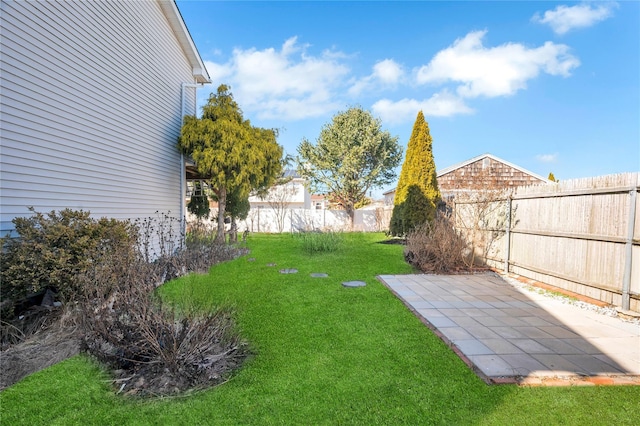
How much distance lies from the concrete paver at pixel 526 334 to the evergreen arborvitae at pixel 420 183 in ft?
18.1

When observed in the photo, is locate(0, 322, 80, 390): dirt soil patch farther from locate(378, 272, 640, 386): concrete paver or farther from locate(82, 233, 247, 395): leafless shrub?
locate(378, 272, 640, 386): concrete paver

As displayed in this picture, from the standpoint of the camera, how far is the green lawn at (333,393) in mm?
2012

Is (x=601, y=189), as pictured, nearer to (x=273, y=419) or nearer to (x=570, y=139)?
(x=273, y=419)

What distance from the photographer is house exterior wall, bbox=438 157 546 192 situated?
1545cm

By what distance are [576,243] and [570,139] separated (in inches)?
287

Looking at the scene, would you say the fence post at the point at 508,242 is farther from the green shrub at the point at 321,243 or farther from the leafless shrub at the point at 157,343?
the leafless shrub at the point at 157,343

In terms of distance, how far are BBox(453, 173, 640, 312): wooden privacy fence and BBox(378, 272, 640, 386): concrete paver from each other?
560 millimetres

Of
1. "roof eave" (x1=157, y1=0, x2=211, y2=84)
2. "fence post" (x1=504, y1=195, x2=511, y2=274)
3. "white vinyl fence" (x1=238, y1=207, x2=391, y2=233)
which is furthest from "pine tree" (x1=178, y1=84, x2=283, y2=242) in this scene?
"white vinyl fence" (x1=238, y1=207, x2=391, y2=233)

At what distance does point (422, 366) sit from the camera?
8.75 ft

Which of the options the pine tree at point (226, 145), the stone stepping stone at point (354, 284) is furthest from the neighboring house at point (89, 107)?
the stone stepping stone at point (354, 284)

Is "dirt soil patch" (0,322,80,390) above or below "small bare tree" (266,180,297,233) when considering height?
below

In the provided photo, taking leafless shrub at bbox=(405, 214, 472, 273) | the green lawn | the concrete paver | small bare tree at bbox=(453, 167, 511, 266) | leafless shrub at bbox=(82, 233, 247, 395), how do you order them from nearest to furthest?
the green lawn < leafless shrub at bbox=(82, 233, 247, 395) < the concrete paver < leafless shrub at bbox=(405, 214, 472, 273) < small bare tree at bbox=(453, 167, 511, 266)

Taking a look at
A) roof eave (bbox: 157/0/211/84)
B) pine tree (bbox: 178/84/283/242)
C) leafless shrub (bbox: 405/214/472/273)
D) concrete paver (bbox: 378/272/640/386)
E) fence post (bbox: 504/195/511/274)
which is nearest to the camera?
concrete paver (bbox: 378/272/640/386)

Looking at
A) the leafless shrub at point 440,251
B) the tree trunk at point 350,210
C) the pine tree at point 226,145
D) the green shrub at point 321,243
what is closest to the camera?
the leafless shrub at point 440,251
